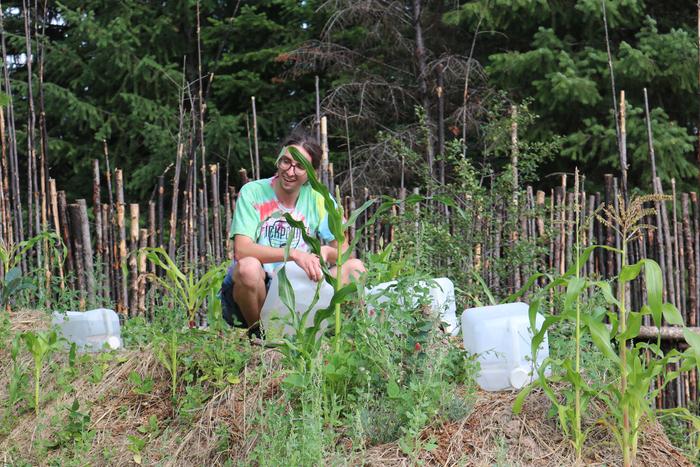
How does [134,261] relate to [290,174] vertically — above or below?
below

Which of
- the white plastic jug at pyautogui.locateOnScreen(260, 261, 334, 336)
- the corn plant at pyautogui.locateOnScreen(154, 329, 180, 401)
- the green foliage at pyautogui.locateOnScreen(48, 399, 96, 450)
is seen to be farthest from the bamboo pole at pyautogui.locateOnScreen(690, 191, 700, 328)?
the green foliage at pyautogui.locateOnScreen(48, 399, 96, 450)

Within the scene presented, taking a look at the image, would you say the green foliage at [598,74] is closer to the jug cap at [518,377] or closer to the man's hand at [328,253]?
the man's hand at [328,253]

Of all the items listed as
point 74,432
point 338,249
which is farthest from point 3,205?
point 338,249

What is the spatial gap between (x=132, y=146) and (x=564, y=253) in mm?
5766

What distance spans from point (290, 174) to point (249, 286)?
19.0 inches

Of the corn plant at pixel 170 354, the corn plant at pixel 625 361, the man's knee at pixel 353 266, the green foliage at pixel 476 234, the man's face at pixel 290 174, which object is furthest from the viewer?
the green foliage at pixel 476 234

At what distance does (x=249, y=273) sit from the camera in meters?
3.11

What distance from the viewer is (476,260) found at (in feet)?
13.8

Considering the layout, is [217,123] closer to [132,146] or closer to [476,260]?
[132,146]

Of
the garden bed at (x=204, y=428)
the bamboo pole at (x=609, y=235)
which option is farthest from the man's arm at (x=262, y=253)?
the bamboo pole at (x=609, y=235)

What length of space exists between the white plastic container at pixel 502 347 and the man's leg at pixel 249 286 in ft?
2.68

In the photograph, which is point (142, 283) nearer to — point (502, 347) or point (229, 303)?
point (229, 303)

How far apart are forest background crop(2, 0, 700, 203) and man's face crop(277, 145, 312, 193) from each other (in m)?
2.48

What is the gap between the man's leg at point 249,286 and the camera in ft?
10.2
